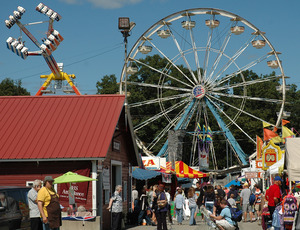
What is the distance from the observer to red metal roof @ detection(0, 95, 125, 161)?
62.7ft

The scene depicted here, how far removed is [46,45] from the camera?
36188mm

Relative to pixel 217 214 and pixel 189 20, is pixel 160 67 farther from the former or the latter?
pixel 217 214

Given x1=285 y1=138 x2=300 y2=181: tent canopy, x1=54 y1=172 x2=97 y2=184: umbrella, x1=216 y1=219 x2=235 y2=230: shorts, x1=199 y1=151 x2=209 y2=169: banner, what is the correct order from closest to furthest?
x1=216 y1=219 x2=235 y2=230: shorts, x1=285 y1=138 x2=300 y2=181: tent canopy, x1=54 y1=172 x2=97 y2=184: umbrella, x1=199 y1=151 x2=209 y2=169: banner

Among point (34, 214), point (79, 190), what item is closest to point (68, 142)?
point (79, 190)

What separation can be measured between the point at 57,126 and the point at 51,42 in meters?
16.5

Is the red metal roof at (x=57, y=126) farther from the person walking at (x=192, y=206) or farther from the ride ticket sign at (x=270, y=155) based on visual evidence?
the ride ticket sign at (x=270, y=155)

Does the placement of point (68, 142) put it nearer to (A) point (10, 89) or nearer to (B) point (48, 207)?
(B) point (48, 207)

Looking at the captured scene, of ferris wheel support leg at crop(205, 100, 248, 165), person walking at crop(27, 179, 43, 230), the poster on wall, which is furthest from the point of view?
ferris wheel support leg at crop(205, 100, 248, 165)

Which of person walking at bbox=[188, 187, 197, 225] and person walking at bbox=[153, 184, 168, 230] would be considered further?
person walking at bbox=[188, 187, 197, 225]

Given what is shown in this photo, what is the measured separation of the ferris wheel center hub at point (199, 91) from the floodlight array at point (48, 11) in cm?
1105

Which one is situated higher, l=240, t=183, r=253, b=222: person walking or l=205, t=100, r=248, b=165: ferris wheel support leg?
l=205, t=100, r=248, b=165: ferris wheel support leg

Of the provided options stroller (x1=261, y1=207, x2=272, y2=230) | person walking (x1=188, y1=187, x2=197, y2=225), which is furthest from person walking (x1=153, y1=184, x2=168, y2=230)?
person walking (x1=188, y1=187, x2=197, y2=225)

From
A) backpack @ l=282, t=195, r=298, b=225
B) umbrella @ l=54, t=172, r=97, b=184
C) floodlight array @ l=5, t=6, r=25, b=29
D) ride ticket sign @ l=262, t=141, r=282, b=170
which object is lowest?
backpack @ l=282, t=195, r=298, b=225

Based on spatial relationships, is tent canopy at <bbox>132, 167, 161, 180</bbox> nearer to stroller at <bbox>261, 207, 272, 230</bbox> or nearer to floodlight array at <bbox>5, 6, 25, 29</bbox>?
stroller at <bbox>261, 207, 272, 230</bbox>
